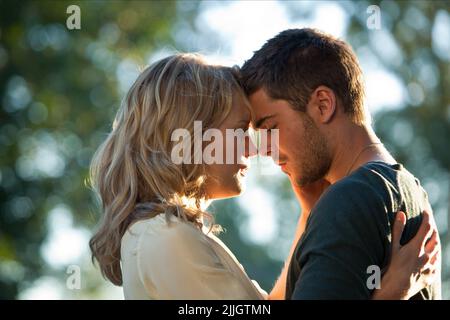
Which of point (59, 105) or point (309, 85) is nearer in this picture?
point (309, 85)

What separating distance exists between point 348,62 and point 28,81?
36.8ft

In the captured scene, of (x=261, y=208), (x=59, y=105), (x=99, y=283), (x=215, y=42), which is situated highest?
(x=215, y=42)

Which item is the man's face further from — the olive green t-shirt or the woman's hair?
the olive green t-shirt

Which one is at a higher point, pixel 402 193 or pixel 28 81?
pixel 28 81

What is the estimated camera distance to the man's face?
135 inches

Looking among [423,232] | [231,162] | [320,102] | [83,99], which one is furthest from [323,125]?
[83,99]

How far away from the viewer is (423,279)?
9.75 feet

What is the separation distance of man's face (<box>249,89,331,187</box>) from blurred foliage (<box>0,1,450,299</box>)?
32.9 ft

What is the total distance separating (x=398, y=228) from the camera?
283cm

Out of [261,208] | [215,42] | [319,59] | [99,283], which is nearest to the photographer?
[319,59]

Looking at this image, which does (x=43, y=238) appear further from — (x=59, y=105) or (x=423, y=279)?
(x=423, y=279)

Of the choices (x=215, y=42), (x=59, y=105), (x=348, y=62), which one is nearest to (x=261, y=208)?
(x=215, y=42)

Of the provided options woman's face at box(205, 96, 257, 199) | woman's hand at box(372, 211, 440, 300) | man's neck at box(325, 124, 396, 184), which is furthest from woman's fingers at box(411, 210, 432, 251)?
woman's face at box(205, 96, 257, 199)

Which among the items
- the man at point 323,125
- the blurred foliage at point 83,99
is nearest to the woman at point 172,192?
the man at point 323,125
